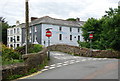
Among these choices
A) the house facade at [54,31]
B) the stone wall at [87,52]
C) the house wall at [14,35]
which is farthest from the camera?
the house wall at [14,35]

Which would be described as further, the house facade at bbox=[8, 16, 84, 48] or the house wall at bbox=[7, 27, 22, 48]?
the house wall at bbox=[7, 27, 22, 48]

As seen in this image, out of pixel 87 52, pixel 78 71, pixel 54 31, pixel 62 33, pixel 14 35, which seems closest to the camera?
pixel 78 71

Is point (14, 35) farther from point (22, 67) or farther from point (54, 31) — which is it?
point (22, 67)

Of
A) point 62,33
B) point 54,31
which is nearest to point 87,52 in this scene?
point 54,31

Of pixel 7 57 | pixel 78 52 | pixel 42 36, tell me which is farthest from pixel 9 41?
pixel 7 57

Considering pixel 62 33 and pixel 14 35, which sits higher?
pixel 62 33

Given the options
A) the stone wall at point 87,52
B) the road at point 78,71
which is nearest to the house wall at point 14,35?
the stone wall at point 87,52

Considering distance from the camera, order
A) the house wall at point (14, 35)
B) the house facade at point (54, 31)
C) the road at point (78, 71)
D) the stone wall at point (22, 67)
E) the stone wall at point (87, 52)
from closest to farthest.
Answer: the stone wall at point (22, 67) → the road at point (78, 71) → the stone wall at point (87, 52) → the house facade at point (54, 31) → the house wall at point (14, 35)

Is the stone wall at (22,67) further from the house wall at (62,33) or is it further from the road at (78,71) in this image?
the house wall at (62,33)

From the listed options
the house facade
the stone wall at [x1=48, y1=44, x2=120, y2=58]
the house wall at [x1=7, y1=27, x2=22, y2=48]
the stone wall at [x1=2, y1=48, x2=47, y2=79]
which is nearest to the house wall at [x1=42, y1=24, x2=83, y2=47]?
the house facade

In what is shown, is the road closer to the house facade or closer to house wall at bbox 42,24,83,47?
the house facade

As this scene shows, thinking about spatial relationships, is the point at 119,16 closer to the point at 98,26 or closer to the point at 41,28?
the point at 98,26

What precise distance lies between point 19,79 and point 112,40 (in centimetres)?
1582

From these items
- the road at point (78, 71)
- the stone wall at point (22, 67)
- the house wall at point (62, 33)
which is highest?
the house wall at point (62, 33)
